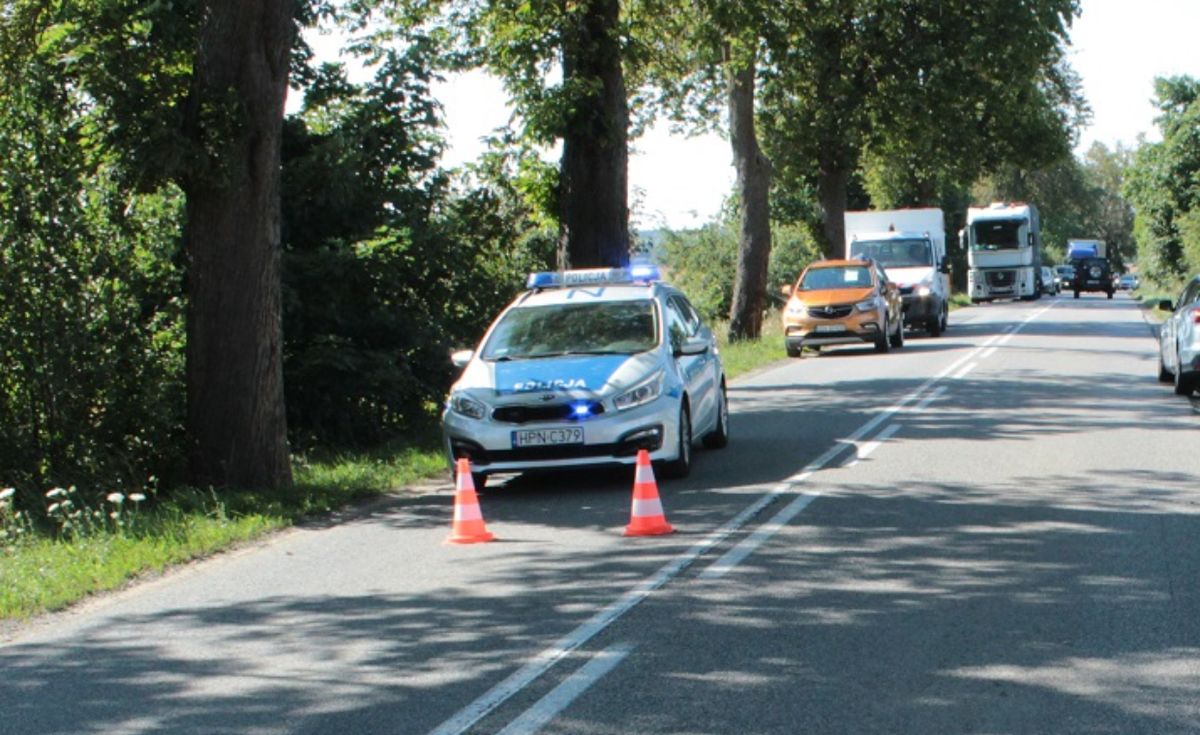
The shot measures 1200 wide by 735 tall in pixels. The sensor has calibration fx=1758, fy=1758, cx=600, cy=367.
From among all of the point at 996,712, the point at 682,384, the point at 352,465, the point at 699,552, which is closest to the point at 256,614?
the point at 699,552

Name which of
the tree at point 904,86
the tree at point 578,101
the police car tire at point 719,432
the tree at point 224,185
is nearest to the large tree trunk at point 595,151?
the tree at point 578,101

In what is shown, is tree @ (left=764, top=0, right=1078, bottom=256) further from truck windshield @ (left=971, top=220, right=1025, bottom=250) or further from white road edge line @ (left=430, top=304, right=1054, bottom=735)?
white road edge line @ (left=430, top=304, right=1054, bottom=735)

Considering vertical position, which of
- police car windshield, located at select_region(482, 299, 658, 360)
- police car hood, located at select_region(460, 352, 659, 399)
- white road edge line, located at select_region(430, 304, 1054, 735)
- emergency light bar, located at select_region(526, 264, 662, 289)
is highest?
emergency light bar, located at select_region(526, 264, 662, 289)

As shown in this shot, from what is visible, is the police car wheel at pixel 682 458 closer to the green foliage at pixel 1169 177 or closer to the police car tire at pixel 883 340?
the police car tire at pixel 883 340

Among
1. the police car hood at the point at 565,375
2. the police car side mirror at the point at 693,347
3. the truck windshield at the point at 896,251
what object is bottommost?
the police car hood at the point at 565,375

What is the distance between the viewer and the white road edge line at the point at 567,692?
20.7 feet

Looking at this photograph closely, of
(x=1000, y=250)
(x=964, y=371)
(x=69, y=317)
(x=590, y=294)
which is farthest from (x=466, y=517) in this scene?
(x=1000, y=250)

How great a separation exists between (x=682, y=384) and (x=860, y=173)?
54.0 m

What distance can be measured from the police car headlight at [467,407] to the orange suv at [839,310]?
19414 millimetres

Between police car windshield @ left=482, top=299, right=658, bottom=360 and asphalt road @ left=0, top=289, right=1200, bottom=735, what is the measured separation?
111 centimetres

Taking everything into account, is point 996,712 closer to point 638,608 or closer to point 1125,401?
point 638,608

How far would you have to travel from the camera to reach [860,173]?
67.1 m

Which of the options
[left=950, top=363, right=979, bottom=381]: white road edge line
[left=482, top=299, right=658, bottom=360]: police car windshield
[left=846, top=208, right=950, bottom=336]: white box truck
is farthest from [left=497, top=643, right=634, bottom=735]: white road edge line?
[left=846, top=208, right=950, bottom=336]: white box truck

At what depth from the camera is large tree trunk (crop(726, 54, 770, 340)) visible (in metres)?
37.4
